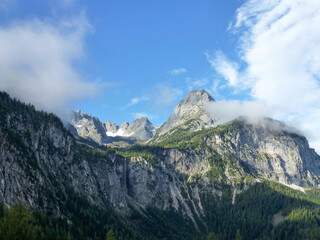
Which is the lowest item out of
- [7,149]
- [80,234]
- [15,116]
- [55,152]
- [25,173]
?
[80,234]

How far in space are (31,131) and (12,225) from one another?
428 feet

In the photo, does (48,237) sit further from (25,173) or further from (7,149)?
(7,149)

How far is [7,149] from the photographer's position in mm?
141125

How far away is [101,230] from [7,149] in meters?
69.8

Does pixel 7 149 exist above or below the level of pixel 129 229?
above

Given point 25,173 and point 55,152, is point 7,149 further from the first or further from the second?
point 55,152

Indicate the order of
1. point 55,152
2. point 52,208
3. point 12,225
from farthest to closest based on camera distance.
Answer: point 55,152 → point 52,208 → point 12,225

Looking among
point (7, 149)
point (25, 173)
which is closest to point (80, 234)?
point (25, 173)

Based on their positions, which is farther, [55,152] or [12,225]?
[55,152]

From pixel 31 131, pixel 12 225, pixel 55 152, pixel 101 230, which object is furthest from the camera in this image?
pixel 55 152

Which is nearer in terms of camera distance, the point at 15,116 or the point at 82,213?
the point at 82,213

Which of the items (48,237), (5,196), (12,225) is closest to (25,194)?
(5,196)

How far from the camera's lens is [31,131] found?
600 ft

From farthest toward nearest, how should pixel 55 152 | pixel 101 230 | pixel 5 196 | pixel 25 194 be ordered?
pixel 55 152, pixel 101 230, pixel 25 194, pixel 5 196
